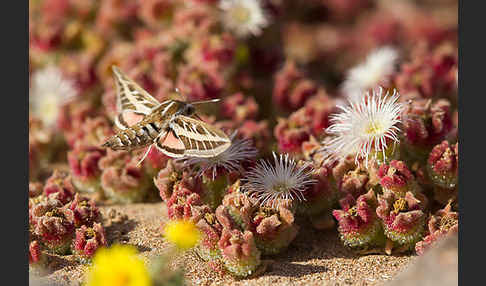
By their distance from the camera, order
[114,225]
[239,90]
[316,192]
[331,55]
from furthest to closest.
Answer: [331,55] → [239,90] → [114,225] → [316,192]

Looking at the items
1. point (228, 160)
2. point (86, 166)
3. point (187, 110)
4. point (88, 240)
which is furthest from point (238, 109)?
point (88, 240)

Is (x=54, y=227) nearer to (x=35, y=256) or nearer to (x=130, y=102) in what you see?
(x=35, y=256)

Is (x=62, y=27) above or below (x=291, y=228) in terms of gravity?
above

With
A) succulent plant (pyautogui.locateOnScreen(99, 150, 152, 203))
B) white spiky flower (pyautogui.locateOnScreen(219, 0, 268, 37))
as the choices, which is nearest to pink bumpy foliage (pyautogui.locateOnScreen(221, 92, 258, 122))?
white spiky flower (pyautogui.locateOnScreen(219, 0, 268, 37))

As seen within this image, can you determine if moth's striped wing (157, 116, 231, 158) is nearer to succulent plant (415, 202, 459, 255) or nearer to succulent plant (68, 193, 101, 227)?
succulent plant (68, 193, 101, 227)

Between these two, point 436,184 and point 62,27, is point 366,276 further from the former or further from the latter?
point 62,27

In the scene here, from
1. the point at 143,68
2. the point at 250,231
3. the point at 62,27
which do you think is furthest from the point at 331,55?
the point at 250,231
